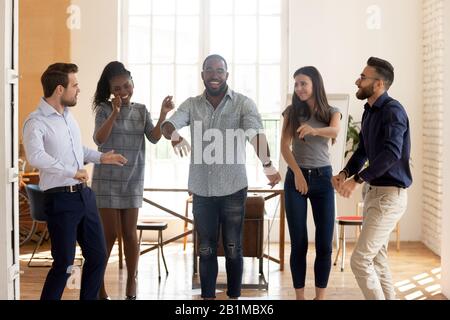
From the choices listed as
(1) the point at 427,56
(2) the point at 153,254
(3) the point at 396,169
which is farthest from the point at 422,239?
(3) the point at 396,169

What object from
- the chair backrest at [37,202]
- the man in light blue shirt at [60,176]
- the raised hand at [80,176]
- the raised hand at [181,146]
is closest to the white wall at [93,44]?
the chair backrest at [37,202]

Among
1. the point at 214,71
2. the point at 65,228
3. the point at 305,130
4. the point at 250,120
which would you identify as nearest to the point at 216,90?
the point at 214,71

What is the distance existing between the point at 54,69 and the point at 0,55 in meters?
0.32

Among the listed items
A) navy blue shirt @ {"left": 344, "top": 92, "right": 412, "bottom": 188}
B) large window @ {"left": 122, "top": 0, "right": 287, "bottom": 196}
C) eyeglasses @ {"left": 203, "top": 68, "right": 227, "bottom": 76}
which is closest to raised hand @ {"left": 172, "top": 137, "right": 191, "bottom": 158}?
eyeglasses @ {"left": 203, "top": 68, "right": 227, "bottom": 76}

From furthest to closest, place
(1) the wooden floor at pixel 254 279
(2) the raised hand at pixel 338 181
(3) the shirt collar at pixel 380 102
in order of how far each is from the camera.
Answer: (1) the wooden floor at pixel 254 279 → (2) the raised hand at pixel 338 181 → (3) the shirt collar at pixel 380 102

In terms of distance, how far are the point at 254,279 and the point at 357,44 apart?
125 inches

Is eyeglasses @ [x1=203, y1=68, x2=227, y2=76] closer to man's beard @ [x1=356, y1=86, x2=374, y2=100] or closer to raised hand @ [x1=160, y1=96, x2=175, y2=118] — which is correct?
raised hand @ [x1=160, y1=96, x2=175, y2=118]

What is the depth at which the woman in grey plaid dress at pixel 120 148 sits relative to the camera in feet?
16.2

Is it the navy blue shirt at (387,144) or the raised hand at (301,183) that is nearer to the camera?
the navy blue shirt at (387,144)

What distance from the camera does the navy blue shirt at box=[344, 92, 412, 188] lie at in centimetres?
402

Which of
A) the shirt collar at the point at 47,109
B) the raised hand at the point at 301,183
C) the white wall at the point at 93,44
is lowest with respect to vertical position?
the raised hand at the point at 301,183

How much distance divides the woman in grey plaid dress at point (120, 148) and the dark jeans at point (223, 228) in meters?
0.60

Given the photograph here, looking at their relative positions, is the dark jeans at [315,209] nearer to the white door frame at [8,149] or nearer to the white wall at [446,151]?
the white wall at [446,151]

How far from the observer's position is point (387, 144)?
4.02m
